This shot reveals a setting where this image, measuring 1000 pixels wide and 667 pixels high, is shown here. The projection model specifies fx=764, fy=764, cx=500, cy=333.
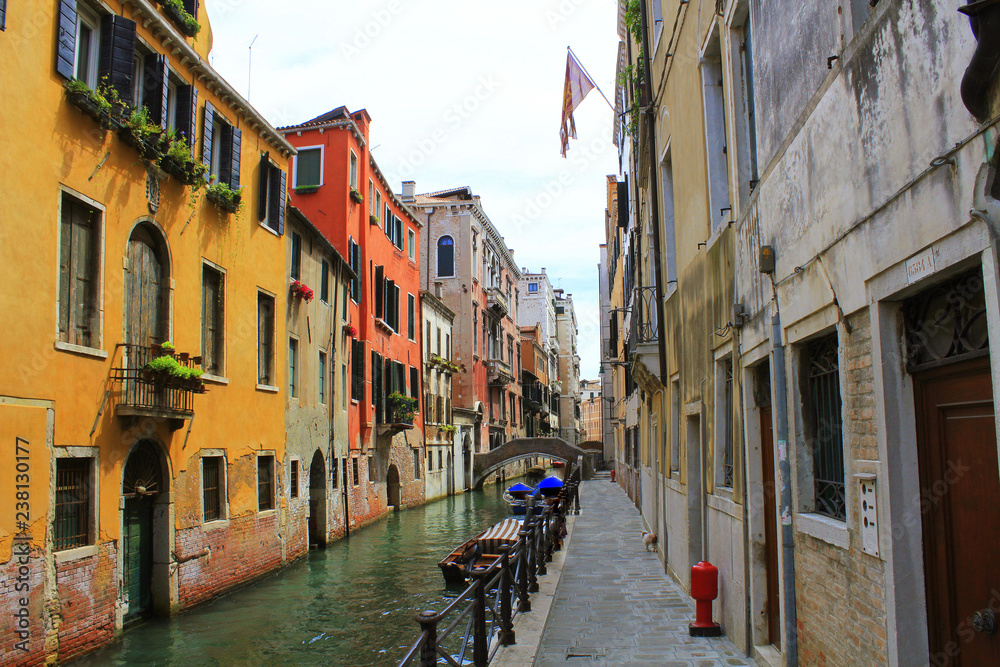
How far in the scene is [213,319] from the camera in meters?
13.2

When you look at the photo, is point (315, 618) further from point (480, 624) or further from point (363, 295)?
point (363, 295)

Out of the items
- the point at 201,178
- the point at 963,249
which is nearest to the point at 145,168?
the point at 201,178

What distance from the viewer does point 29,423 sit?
8367 mm

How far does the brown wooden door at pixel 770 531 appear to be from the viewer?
19.9ft

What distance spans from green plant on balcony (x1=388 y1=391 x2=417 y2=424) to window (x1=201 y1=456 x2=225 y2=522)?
40.4ft

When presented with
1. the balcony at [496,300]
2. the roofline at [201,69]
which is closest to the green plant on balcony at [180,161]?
the roofline at [201,69]

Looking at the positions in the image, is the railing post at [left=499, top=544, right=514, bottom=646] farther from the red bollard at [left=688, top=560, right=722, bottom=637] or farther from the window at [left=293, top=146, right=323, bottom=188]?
the window at [left=293, top=146, right=323, bottom=188]

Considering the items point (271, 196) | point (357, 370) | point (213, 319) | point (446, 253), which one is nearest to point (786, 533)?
point (213, 319)

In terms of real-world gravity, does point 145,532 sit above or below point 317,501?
above

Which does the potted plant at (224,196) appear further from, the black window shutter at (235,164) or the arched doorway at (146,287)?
the arched doorway at (146,287)

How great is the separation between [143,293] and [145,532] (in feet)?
11.3

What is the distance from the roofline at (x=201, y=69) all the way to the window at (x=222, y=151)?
40cm

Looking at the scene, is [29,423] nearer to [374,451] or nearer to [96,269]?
[96,269]

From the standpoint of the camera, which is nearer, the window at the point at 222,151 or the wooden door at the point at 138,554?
the wooden door at the point at 138,554
